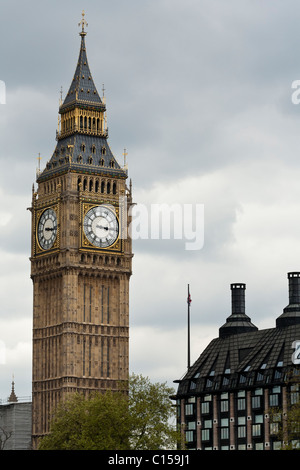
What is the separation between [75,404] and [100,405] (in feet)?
35.0

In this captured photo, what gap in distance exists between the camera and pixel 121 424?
174 metres

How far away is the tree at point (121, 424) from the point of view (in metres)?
173

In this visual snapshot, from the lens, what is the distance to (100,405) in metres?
176

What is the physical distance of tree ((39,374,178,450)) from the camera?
173 meters
